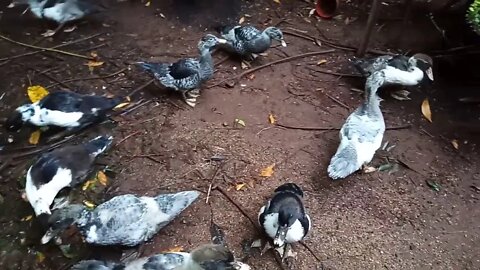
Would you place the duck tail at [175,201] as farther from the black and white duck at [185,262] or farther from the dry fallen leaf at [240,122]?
the dry fallen leaf at [240,122]

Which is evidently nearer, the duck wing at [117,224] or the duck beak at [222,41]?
the duck wing at [117,224]

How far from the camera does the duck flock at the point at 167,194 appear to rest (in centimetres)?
355

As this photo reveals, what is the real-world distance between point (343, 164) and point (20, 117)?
7.63 feet

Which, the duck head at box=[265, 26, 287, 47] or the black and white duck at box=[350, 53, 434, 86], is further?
the duck head at box=[265, 26, 287, 47]

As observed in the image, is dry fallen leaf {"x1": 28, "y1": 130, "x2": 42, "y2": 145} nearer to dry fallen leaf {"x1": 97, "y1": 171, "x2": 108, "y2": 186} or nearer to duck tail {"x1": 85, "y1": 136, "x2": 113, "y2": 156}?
duck tail {"x1": 85, "y1": 136, "x2": 113, "y2": 156}

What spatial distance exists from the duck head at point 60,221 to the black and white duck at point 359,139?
5.45ft

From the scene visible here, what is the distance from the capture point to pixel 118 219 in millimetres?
3633

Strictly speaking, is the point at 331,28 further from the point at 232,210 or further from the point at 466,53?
the point at 232,210

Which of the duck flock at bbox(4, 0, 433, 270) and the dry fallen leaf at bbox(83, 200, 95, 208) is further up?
the duck flock at bbox(4, 0, 433, 270)

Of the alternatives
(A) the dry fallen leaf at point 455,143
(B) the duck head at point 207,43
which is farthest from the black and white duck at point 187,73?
(A) the dry fallen leaf at point 455,143

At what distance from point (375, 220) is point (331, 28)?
7.57ft

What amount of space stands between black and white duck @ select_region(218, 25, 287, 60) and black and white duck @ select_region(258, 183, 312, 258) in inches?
66.8

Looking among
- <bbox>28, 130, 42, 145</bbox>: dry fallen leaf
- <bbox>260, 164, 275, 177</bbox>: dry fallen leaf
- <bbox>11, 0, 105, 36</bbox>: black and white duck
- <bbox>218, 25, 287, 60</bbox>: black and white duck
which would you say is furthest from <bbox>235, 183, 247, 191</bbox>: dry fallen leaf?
<bbox>11, 0, 105, 36</bbox>: black and white duck

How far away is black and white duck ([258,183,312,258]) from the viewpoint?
3543mm
